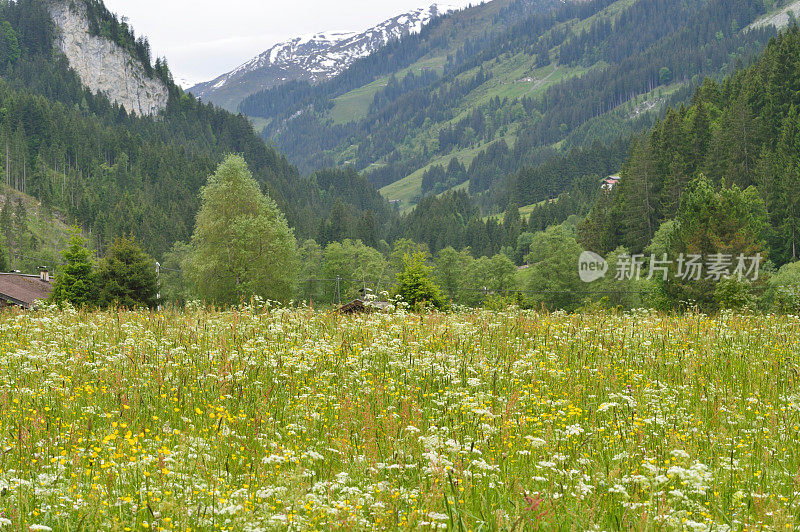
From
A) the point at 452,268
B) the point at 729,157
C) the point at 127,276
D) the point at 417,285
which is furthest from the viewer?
the point at 452,268

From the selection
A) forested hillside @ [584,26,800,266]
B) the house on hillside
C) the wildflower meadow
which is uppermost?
forested hillside @ [584,26,800,266]

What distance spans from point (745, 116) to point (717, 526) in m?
106

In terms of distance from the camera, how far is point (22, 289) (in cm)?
6125

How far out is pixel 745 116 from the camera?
92750mm

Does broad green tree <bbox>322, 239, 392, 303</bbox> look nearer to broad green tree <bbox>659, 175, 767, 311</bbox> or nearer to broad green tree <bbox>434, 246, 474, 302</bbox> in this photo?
broad green tree <bbox>434, 246, 474, 302</bbox>

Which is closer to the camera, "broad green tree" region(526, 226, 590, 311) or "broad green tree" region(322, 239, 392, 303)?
"broad green tree" region(526, 226, 590, 311)

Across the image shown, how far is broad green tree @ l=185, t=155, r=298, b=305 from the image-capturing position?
50.0 meters

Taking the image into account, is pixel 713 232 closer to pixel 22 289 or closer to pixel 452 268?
pixel 22 289

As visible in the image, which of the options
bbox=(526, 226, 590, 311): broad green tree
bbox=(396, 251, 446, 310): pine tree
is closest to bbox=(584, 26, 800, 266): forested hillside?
bbox=(526, 226, 590, 311): broad green tree

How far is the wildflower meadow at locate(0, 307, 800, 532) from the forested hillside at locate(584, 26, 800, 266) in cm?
8326

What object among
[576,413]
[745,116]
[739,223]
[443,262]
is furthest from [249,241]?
[745,116]

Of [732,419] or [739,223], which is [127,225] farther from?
[732,419]

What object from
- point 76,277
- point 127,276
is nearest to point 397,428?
point 127,276

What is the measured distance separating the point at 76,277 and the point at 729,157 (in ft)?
301
